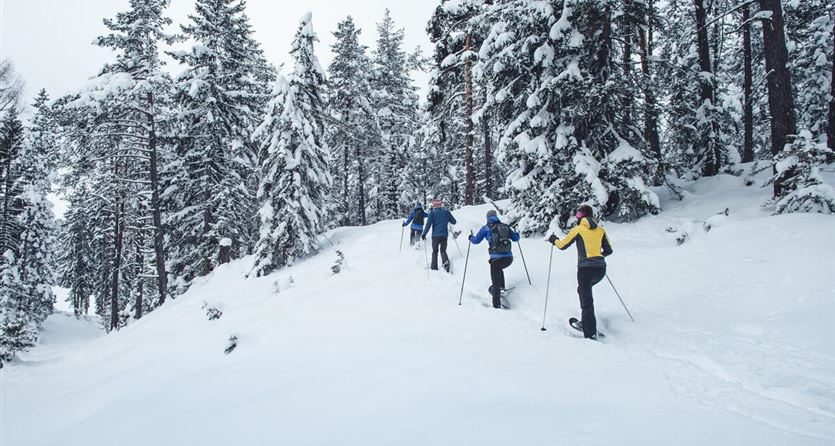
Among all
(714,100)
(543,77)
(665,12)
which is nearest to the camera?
(543,77)

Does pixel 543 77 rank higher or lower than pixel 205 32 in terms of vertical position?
lower

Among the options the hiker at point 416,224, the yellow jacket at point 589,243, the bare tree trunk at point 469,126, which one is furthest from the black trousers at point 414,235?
the yellow jacket at point 589,243

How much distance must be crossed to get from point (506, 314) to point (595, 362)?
2652 mm

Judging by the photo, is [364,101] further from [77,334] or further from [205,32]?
[77,334]

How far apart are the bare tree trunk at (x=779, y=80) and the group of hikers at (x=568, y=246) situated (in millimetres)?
6351

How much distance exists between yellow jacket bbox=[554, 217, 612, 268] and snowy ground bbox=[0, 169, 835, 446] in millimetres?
1354

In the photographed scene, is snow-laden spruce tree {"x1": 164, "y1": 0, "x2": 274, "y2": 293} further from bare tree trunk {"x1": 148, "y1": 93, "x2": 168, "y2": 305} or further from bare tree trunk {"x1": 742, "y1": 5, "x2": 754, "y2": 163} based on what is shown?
bare tree trunk {"x1": 742, "y1": 5, "x2": 754, "y2": 163}

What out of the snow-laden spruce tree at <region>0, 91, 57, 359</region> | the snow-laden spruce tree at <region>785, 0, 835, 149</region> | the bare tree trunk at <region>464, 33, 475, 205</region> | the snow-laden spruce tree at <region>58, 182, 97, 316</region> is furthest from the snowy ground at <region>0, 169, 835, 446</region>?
the snow-laden spruce tree at <region>58, 182, 97, 316</region>

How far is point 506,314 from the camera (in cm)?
815

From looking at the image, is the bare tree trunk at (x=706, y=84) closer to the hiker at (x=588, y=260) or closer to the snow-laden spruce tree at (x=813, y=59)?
the snow-laden spruce tree at (x=813, y=59)

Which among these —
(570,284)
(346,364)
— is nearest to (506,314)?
(570,284)

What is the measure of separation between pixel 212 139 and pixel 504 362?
19.0 meters

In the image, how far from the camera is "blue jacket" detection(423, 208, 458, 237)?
37.8 feet

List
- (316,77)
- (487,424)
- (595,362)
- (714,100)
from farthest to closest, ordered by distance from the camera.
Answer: (316,77)
(714,100)
(595,362)
(487,424)
